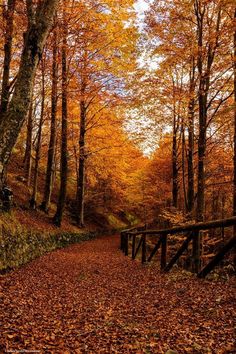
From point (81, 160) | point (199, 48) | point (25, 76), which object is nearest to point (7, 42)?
point (25, 76)

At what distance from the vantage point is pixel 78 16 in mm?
13734

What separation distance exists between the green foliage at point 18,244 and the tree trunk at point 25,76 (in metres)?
1.93

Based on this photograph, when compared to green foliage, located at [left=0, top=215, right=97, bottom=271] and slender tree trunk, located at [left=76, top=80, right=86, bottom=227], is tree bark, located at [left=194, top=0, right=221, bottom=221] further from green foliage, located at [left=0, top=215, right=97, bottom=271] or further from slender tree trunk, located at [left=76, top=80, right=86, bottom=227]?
slender tree trunk, located at [left=76, top=80, right=86, bottom=227]

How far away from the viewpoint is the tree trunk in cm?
695

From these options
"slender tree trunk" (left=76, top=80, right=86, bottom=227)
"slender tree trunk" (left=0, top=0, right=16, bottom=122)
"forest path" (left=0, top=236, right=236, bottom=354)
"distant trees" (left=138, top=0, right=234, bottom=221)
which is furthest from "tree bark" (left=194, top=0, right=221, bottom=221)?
"slender tree trunk" (left=76, top=80, right=86, bottom=227)

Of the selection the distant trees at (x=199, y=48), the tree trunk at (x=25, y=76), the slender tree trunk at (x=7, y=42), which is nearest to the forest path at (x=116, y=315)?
the tree trunk at (x=25, y=76)

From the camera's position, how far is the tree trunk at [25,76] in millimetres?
6953

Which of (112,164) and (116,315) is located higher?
(112,164)

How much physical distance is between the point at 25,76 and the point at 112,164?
1668 cm

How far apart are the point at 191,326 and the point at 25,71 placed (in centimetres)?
613

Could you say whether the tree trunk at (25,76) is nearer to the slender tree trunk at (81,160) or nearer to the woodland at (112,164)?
the woodland at (112,164)

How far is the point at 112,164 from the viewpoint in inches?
929

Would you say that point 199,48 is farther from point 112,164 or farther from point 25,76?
point 112,164

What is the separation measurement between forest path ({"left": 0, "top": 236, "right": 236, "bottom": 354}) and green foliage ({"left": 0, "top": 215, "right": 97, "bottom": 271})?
30.0 inches
